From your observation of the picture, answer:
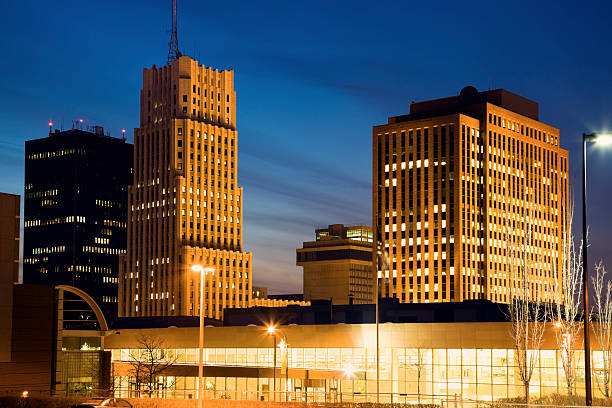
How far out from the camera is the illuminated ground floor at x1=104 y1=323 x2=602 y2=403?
302ft

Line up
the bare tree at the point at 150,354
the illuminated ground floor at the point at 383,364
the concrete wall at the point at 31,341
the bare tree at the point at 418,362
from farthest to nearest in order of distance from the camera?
the bare tree at the point at 150,354 → the bare tree at the point at 418,362 → the illuminated ground floor at the point at 383,364 → the concrete wall at the point at 31,341

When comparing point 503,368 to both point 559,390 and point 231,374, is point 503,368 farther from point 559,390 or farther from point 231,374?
point 231,374

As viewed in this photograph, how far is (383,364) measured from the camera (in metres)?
102

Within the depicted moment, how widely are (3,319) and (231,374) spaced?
3316 centimetres

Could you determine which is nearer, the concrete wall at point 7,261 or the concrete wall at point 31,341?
the concrete wall at point 7,261

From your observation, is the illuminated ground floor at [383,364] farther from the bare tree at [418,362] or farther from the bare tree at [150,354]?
the bare tree at [150,354]

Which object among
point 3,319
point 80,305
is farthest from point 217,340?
point 3,319

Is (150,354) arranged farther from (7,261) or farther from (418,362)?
(7,261)

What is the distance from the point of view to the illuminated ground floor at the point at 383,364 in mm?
92188

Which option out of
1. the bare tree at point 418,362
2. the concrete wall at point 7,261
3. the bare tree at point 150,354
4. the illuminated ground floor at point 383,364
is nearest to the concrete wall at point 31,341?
the concrete wall at point 7,261

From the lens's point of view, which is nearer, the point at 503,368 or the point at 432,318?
the point at 503,368

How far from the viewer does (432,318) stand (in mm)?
146000

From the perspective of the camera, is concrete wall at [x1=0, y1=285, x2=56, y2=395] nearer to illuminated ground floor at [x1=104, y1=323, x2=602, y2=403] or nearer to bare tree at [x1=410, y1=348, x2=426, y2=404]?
illuminated ground floor at [x1=104, y1=323, x2=602, y2=403]

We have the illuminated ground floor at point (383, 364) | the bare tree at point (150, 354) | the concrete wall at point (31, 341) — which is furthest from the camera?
the bare tree at point (150, 354)
